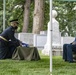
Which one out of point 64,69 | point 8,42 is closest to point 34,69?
point 64,69

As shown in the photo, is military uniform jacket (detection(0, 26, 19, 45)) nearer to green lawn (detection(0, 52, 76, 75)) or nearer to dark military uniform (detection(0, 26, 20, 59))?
dark military uniform (detection(0, 26, 20, 59))

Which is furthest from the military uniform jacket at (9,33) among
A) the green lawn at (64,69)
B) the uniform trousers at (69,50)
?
the green lawn at (64,69)

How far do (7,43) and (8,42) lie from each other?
0.22ft

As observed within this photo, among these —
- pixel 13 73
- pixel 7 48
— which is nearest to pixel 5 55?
pixel 7 48

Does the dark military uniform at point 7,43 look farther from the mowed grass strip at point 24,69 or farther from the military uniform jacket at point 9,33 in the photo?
the mowed grass strip at point 24,69

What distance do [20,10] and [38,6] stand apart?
54.9 feet

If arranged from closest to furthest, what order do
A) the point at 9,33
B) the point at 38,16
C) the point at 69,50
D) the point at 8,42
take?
the point at 69,50 < the point at 9,33 < the point at 8,42 < the point at 38,16

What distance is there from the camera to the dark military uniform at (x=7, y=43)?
14.0m

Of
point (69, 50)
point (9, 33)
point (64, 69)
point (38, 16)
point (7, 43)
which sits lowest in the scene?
point (64, 69)

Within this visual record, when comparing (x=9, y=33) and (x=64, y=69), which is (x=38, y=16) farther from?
(x=64, y=69)

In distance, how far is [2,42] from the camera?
14234 millimetres

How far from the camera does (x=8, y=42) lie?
14398mm

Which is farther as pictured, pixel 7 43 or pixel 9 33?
pixel 7 43

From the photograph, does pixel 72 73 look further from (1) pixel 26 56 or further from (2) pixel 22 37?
(2) pixel 22 37
